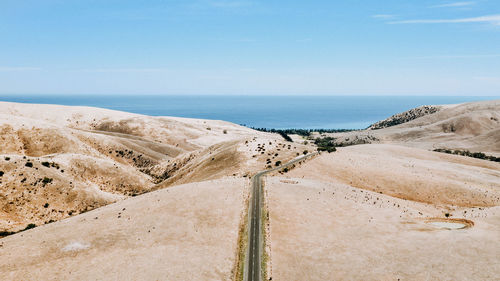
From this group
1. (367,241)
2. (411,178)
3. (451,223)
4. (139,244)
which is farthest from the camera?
(411,178)

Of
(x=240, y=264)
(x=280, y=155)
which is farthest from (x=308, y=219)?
(x=280, y=155)

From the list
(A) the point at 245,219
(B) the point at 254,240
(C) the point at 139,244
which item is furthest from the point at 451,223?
(C) the point at 139,244

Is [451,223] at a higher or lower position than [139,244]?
lower

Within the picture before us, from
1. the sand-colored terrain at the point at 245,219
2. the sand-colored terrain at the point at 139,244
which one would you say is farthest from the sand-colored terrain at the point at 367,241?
the sand-colored terrain at the point at 139,244

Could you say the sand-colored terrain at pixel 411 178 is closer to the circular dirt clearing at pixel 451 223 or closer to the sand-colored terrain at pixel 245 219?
the sand-colored terrain at pixel 245 219

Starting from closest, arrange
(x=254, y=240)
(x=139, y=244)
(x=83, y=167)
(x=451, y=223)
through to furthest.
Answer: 1. (x=139, y=244)
2. (x=254, y=240)
3. (x=451, y=223)
4. (x=83, y=167)

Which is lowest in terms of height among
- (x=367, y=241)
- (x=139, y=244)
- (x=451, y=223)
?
(x=451, y=223)

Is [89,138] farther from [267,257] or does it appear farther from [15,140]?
[267,257]

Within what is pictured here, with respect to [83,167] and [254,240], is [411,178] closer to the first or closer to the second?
[254,240]
